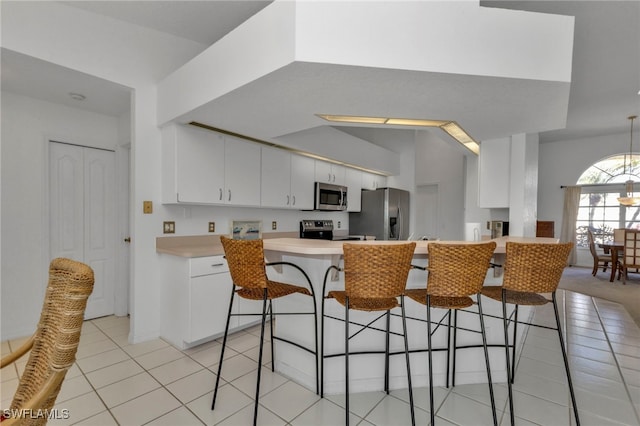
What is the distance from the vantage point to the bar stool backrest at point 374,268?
151 cm

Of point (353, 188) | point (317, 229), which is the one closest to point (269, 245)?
point (317, 229)

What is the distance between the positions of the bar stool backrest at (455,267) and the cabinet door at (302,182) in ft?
8.17

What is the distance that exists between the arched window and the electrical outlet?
8.74 metres

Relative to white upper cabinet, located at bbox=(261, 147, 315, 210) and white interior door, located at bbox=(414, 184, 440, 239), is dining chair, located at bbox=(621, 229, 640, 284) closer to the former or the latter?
white interior door, located at bbox=(414, 184, 440, 239)

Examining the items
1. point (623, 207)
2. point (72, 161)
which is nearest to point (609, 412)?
point (72, 161)

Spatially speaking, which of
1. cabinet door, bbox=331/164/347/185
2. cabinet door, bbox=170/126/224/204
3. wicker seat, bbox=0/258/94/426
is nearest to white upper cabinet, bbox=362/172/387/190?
cabinet door, bbox=331/164/347/185

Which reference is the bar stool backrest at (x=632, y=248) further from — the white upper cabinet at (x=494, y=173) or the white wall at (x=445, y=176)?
the white upper cabinet at (x=494, y=173)

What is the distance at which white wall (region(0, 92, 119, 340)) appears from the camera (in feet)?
9.15

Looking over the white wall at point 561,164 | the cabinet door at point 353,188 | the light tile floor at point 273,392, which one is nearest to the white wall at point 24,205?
the light tile floor at point 273,392

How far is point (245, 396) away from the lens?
198 centimetres

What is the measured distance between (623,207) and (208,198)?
885cm

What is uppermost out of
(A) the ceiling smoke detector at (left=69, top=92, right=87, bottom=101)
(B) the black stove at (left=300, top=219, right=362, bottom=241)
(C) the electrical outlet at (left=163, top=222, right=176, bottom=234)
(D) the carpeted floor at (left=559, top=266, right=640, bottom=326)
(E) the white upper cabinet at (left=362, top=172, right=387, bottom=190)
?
(A) the ceiling smoke detector at (left=69, top=92, right=87, bottom=101)

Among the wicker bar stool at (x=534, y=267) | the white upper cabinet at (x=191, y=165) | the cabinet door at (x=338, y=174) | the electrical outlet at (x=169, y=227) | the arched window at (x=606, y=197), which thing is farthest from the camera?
the arched window at (x=606, y=197)

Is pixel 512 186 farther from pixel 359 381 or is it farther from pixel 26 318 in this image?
pixel 26 318
